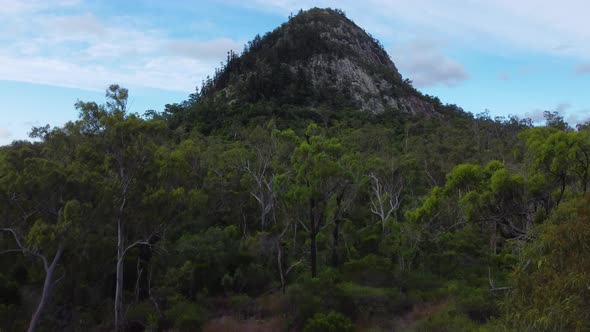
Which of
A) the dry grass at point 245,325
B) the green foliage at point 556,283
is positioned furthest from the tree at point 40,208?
the green foliage at point 556,283

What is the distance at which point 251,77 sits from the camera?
80.1 metres

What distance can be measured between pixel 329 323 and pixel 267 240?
26.8 ft

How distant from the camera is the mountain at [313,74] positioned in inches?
3157

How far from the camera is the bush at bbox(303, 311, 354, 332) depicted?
17203 millimetres

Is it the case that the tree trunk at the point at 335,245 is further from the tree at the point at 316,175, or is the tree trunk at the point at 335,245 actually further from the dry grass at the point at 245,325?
the dry grass at the point at 245,325

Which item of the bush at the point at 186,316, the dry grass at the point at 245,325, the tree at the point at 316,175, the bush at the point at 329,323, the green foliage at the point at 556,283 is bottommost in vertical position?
the dry grass at the point at 245,325

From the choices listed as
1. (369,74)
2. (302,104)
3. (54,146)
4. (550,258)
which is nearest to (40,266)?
(54,146)

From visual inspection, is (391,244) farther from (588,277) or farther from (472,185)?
(588,277)

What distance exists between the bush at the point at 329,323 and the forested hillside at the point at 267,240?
0.21ft

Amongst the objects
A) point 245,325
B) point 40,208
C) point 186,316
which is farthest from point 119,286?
point 245,325

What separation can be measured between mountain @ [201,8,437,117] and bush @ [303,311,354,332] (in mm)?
60239

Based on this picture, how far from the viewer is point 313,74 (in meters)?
89.5

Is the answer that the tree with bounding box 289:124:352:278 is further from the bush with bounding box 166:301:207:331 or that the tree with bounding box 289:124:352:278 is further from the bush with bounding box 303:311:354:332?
the bush with bounding box 166:301:207:331

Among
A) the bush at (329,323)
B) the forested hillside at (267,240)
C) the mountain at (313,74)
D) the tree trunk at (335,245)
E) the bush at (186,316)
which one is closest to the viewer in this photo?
the forested hillside at (267,240)
